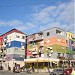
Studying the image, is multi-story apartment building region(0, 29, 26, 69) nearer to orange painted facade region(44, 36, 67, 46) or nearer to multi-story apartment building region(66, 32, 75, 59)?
orange painted facade region(44, 36, 67, 46)

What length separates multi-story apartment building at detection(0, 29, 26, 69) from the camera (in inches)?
2736

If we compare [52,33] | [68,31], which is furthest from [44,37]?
[68,31]

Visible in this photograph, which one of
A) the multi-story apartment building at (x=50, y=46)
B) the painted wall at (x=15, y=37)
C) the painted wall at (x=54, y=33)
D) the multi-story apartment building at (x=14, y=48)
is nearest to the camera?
the multi-story apartment building at (x=50, y=46)

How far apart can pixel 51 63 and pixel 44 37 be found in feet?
31.9

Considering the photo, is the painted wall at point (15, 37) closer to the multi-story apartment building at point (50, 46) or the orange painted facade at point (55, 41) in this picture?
the multi-story apartment building at point (50, 46)

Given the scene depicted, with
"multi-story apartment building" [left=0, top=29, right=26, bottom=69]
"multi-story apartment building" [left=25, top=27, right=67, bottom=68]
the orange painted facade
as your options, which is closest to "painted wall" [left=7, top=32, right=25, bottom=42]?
"multi-story apartment building" [left=0, top=29, right=26, bottom=69]

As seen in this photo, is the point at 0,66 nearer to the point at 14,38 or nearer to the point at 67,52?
the point at 14,38

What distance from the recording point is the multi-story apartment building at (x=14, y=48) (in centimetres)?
6950

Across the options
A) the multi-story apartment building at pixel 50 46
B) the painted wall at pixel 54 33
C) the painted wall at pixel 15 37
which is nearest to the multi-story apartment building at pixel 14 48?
the painted wall at pixel 15 37

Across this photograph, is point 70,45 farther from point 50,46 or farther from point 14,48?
point 14,48

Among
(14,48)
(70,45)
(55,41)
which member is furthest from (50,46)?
(14,48)

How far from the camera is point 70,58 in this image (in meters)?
65.9

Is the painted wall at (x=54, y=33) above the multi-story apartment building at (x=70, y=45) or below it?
above

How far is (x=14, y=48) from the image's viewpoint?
228ft
